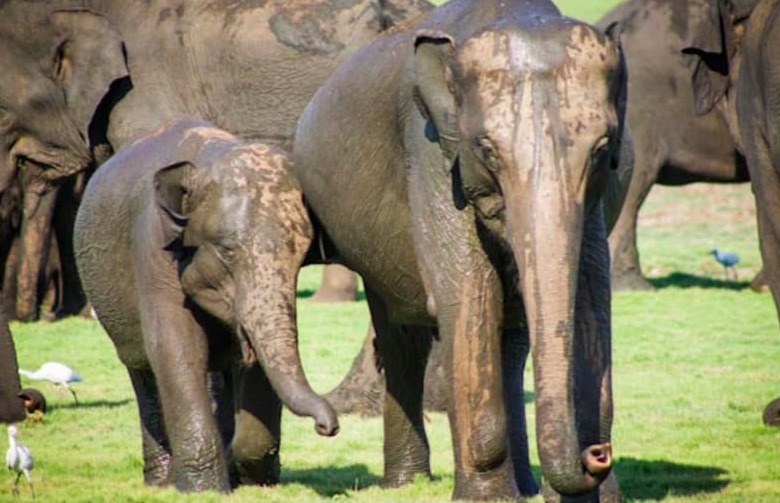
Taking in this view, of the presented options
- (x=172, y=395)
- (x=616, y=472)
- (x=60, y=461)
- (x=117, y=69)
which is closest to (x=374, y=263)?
(x=172, y=395)

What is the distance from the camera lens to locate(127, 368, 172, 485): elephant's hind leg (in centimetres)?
1050

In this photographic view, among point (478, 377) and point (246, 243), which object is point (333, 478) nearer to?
point (246, 243)

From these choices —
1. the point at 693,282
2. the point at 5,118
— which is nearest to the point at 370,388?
the point at 5,118

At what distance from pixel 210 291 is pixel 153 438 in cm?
105

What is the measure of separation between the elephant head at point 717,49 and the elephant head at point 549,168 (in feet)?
10.9

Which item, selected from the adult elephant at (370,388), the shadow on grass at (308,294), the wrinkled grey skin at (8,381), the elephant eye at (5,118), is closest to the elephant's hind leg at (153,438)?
the wrinkled grey skin at (8,381)

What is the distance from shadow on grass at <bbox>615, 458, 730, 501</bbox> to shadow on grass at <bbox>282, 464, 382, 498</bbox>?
4.11 feet

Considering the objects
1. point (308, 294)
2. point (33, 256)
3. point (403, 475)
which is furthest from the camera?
point (308, 294)

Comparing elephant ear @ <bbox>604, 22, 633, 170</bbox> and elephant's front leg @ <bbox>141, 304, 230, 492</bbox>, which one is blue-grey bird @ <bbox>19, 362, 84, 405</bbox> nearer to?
elephant's front leg @ <bbox>141, 304, 230, 492</bbox>

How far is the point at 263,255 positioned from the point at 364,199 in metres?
0.54

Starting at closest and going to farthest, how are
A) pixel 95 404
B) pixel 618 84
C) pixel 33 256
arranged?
1. pixel 618 84
2. pixel 95 404
3. pixel 33 256

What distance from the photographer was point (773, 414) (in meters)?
12.2

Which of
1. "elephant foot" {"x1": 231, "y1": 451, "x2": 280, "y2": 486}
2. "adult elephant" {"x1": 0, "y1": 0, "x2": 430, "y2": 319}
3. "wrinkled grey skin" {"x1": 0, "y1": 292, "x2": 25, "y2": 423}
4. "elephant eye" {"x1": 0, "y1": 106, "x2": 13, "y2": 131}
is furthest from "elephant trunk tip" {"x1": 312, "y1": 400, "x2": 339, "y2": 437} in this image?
"elephant eye" {"x1": 0, "y1": 106, "x2": 13, "y2": 131}

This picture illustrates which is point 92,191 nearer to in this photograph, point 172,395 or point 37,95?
point 172,395
